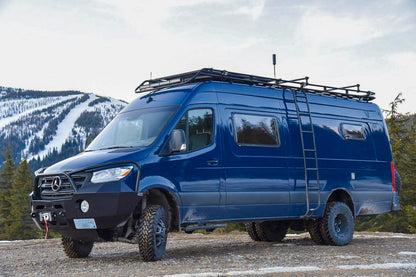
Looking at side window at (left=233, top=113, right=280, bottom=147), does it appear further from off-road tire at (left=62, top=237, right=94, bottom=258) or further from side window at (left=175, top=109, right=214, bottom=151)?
off-road tire at (left=62, top=237, right=94, bottom=258)

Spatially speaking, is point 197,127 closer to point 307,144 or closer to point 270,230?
point 307,144

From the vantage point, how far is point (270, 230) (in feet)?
40.7

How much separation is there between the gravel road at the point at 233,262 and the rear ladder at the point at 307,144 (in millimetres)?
1116

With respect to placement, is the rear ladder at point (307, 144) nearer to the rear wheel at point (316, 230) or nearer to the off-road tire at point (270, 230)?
the rear wheel at point (316, 230)

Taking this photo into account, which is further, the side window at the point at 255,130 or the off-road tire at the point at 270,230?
the off-road tire at the point at 270,230

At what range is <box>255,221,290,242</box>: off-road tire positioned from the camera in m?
12.3

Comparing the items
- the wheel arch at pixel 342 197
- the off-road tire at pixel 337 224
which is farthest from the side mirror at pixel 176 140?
the wheel arch at pixel 342 197

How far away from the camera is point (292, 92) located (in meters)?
11.1

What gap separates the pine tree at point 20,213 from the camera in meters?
45.5

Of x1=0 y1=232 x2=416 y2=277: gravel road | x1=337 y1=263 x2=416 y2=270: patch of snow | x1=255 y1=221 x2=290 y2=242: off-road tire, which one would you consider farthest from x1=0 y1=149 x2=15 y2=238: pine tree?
x1=337 y1=263 x2=416 y2=270: patch of snow

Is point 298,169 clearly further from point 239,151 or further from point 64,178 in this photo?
point 64,178

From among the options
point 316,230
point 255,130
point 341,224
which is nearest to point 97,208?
point 255,130

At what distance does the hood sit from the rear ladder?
3.91m

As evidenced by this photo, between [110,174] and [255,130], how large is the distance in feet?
10.5
